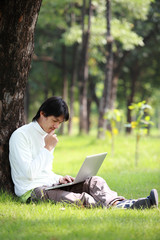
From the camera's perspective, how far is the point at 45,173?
4.92 metres

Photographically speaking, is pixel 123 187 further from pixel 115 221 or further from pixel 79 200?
pixel 115 221

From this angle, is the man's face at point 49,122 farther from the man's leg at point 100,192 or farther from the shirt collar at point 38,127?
the man's leg at point 100,192

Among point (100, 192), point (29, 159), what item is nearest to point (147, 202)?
point (100, 192)

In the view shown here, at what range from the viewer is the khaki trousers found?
4.51 meters

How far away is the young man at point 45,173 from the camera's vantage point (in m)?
4.54

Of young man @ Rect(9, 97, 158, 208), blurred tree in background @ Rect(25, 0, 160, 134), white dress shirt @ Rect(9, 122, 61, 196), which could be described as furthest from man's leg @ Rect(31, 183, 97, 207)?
blurred tree in background @ Rect(25, 0, 160, 134)

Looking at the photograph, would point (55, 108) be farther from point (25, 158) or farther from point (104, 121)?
point (104, 121)

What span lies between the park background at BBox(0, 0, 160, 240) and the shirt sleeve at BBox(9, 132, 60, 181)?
1.28 ft

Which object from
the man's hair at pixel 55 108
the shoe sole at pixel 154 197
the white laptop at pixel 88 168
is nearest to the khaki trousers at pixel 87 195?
the white laptop at pixel 88 168

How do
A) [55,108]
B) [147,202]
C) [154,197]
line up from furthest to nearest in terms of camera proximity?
[55,108], [147,202], [154,197]

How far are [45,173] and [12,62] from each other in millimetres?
1449

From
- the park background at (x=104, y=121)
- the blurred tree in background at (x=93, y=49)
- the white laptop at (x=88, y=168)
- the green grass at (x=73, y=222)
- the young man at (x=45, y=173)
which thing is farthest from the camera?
the blurred tree in background at (x=93, y=49)

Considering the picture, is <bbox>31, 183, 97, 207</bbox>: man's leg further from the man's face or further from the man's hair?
the man's hair

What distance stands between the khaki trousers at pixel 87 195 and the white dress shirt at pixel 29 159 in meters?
0.16
